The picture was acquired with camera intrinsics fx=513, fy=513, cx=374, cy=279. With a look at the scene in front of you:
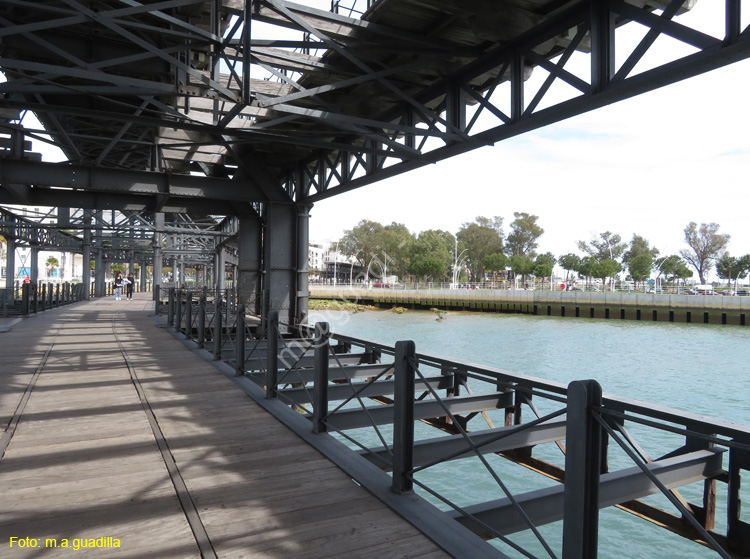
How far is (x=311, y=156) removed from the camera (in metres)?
14.6

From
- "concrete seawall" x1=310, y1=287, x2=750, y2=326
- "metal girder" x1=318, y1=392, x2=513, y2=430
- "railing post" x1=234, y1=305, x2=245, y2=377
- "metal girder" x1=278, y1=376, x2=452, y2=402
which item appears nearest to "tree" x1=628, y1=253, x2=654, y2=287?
"concrete seawall" x1=310, y1=287, x2=750, y2=326

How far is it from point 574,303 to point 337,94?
175ft

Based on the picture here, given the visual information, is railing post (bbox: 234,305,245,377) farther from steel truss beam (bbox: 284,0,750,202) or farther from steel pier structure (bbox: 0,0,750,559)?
steel truss beam (bbox: 284,0,750,202)

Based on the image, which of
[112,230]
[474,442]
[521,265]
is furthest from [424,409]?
[521,265]

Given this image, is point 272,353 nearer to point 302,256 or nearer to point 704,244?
point 302,256

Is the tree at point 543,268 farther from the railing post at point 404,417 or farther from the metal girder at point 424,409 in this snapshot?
the railing post at point 404,417

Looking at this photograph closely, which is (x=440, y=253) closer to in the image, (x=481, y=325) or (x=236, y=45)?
(x=481, y=325)

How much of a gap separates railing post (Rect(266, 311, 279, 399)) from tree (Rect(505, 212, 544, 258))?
373 ft

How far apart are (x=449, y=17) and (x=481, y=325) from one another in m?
40.3

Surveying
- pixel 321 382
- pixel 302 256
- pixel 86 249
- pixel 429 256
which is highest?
pixel 429 256

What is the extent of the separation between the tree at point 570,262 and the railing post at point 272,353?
108268 mm

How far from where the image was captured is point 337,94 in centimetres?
1027

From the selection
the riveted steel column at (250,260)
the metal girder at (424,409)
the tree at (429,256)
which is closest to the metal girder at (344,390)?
the metal girder at (424,409)

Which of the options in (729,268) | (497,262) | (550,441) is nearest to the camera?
(550,441)
